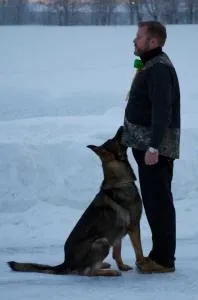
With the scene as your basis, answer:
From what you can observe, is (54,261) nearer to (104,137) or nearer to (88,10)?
(104,137)

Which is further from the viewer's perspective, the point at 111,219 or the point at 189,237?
the point at 189,237

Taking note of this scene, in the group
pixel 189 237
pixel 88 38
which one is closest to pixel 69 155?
pixel 189 237

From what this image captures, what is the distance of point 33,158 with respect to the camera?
8.27 metres

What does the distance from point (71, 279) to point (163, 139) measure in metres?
1.19

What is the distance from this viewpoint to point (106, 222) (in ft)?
15.7

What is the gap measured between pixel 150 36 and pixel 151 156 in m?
0.84

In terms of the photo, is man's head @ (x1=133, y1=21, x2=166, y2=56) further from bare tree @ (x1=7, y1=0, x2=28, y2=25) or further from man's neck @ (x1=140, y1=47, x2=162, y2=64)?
bare tree @ (x1=7, y1=0, x2=28, y2=25)

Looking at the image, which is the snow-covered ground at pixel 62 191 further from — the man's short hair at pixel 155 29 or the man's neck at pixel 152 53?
the man's short hair at pixel 155 29

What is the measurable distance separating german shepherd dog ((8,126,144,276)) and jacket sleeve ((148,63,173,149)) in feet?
1.16

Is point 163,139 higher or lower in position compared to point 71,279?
higher

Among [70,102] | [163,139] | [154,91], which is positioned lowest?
[70,102]

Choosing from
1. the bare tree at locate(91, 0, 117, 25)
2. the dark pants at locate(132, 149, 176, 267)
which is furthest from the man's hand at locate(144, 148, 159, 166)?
the bare tree at locate(91, 0, 117, 25)

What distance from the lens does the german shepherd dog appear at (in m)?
4.72

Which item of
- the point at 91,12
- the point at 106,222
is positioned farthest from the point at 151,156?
the point at 91,12
